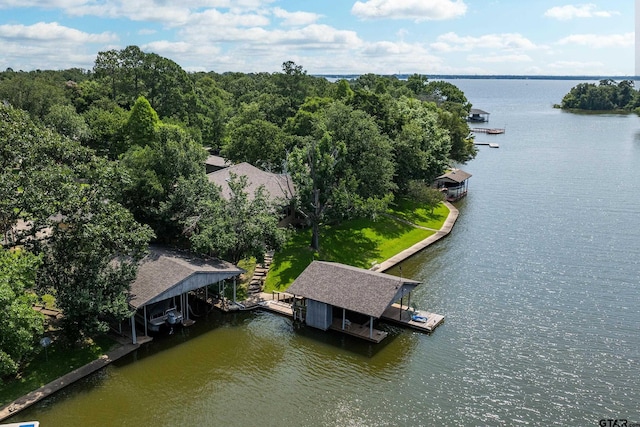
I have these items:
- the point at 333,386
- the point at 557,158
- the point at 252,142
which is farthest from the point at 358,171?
the point at 557,158

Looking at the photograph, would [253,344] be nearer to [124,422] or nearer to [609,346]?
[124,422]

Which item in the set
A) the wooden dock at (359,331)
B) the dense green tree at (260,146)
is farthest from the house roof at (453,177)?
the wooden dock at (359,331)

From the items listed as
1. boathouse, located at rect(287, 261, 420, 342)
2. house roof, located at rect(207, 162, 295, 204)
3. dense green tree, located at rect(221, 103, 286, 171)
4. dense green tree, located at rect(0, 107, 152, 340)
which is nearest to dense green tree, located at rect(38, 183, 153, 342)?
dense green tree, located at rect(0, 107, 152, 340)

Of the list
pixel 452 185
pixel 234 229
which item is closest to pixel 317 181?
pixel 234 229

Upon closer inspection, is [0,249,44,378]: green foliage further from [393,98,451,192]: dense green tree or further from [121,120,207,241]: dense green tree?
[393,98,451,192]: dense green tree

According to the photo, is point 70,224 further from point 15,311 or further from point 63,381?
point 63,381

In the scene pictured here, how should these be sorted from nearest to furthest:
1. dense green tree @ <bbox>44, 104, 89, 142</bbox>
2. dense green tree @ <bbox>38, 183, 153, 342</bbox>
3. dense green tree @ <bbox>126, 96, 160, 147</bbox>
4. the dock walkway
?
dense green tree @ <bbox>38, 183, 153, 342</bbox>, the dock walkway, dense green tree @ <bbox>126, 96, 160, 147</bbox>, dense green tree @ <bbox>44, 104, 89, 142</bbox>
